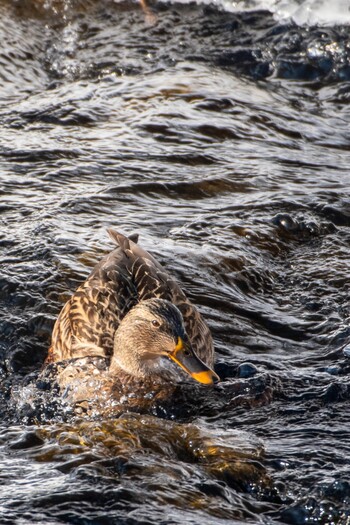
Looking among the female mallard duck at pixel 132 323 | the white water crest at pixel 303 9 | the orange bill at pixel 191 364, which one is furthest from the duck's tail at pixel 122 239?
the white water crest at pixel 303 9

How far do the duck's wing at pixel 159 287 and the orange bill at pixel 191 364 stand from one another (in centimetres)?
33

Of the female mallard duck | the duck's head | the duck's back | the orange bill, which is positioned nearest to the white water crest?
the female mallard duck

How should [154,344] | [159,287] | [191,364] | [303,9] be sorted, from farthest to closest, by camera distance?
1. [303,9]
2. [159,287]
3. [154,344]
4. [191,364]

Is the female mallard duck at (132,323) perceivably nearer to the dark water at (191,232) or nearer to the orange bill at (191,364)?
the orange bill at (191,364)

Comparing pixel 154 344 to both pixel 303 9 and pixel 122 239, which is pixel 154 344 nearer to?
pixel 122 239

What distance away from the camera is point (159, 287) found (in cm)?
701

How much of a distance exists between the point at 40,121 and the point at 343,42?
415cm

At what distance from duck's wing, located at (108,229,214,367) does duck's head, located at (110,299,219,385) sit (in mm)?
242

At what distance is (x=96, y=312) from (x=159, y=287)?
0.46 meters

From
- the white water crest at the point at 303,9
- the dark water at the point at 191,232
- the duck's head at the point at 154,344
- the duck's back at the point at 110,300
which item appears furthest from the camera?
the white water crest at the point at 303,9

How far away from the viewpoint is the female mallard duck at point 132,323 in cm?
649

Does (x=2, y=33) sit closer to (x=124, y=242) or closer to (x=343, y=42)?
(x=343, y=42)

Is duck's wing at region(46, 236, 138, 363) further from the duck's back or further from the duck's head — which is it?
the duck's head

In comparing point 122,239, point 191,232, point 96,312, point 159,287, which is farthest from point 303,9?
point 96,312
